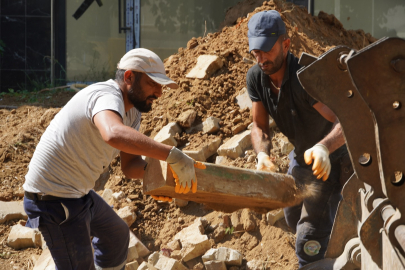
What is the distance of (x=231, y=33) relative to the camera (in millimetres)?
6309

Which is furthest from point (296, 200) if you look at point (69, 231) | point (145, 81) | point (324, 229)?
point (69, 231)

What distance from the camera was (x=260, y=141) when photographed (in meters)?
3.49

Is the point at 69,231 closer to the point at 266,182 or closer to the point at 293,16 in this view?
the point at 266,182

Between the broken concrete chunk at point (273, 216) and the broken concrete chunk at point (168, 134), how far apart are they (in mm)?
1455

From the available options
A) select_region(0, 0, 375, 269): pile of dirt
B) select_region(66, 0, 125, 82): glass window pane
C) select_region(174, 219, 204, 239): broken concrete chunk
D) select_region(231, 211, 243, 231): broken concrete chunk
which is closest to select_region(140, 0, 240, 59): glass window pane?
select_region(66, 0, 125, 82): glass window pane

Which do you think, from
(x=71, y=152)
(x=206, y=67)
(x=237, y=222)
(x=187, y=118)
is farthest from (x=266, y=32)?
(x=206, y=67)

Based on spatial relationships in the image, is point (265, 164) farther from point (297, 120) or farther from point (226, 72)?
point (226, 72)

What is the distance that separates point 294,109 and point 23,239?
3.22 metres

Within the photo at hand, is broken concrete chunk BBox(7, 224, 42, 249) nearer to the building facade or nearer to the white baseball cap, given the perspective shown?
the white baseball cap

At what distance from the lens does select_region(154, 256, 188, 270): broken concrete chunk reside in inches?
147

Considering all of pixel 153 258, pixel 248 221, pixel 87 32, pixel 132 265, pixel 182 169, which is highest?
pixel 87 32

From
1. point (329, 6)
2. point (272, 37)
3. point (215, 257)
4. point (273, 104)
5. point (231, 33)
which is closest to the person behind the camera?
point (272, 37)

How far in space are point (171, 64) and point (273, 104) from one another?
3.38 m

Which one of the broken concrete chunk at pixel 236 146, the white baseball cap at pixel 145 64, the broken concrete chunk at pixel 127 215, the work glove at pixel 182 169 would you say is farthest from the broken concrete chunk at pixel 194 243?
the white baseball cap at pixel 145 64
